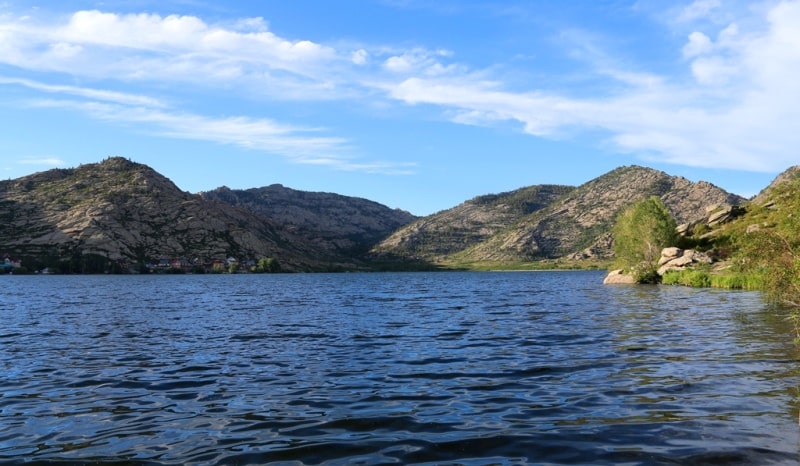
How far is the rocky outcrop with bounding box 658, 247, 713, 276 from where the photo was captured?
99.8m

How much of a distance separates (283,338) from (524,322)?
19.8 m

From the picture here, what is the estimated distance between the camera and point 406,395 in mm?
19281

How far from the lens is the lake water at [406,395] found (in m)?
13.4

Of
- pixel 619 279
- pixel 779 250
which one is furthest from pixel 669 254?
pixel 779 250

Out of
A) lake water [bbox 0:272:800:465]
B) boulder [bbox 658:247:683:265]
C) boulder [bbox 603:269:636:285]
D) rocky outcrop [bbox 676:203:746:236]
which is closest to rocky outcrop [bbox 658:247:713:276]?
boulder [bbox 658:247:683:265]

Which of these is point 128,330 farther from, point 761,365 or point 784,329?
point 784,329

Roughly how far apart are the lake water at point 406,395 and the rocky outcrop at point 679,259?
6659cm

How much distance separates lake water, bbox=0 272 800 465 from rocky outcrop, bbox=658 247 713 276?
66.6 metres

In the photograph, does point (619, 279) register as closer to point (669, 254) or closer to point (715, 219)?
point (669, 254)

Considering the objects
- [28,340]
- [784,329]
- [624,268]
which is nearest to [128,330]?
[28,340]

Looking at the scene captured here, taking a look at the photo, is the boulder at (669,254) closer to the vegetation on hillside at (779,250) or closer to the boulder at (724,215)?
the boulder at (724,215)

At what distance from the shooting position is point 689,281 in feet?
293

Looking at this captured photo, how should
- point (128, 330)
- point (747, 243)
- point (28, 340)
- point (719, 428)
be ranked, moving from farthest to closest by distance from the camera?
point (128, 330) < point (28, 340) < point (747, 243) < point (719, 428)

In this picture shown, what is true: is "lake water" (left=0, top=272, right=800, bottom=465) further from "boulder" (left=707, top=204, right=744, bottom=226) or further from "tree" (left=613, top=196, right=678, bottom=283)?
"boulder" (left=707, top=204, right=744, bottom=226)
